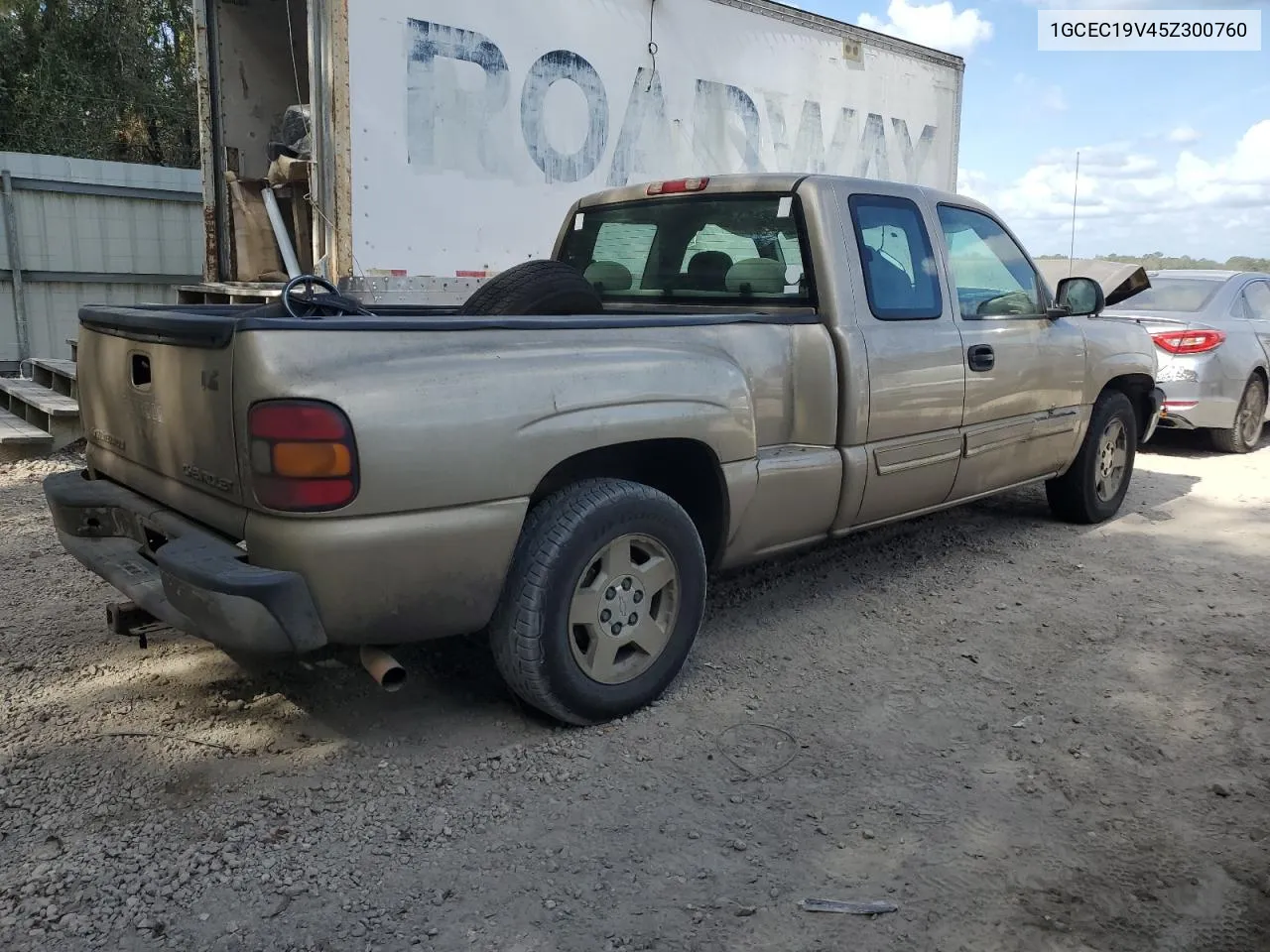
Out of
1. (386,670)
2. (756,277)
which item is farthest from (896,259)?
(386,670)

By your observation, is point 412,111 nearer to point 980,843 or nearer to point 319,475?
point 319,475

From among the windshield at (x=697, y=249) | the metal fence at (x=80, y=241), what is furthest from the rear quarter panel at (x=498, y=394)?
the metal fence at (x=80, y=241)

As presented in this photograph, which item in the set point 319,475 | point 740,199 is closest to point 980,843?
point 319,475

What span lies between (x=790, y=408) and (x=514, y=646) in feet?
4.87

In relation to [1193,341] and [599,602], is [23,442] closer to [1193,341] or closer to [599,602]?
[599,602]

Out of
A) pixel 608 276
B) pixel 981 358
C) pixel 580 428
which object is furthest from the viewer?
pixel 608 276

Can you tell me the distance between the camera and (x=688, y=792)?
2971 mm

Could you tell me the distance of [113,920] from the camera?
7.63ft

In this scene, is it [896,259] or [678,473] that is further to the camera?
[896,259]

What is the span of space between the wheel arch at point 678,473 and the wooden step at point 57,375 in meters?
5.98

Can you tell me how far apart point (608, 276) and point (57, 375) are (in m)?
5.83

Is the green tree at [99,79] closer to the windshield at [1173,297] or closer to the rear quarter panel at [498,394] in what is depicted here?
the windshield at [1173,297]

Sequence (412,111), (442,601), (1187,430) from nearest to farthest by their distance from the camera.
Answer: (442,601)
(412,111)
(1187,430)

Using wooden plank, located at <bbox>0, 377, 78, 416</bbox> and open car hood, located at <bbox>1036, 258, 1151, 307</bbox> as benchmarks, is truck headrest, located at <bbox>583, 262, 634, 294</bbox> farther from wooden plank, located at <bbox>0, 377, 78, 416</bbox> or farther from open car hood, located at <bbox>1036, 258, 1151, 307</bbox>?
wooden plank, located at <bbox>0, 377, 78, 416</bbox>
